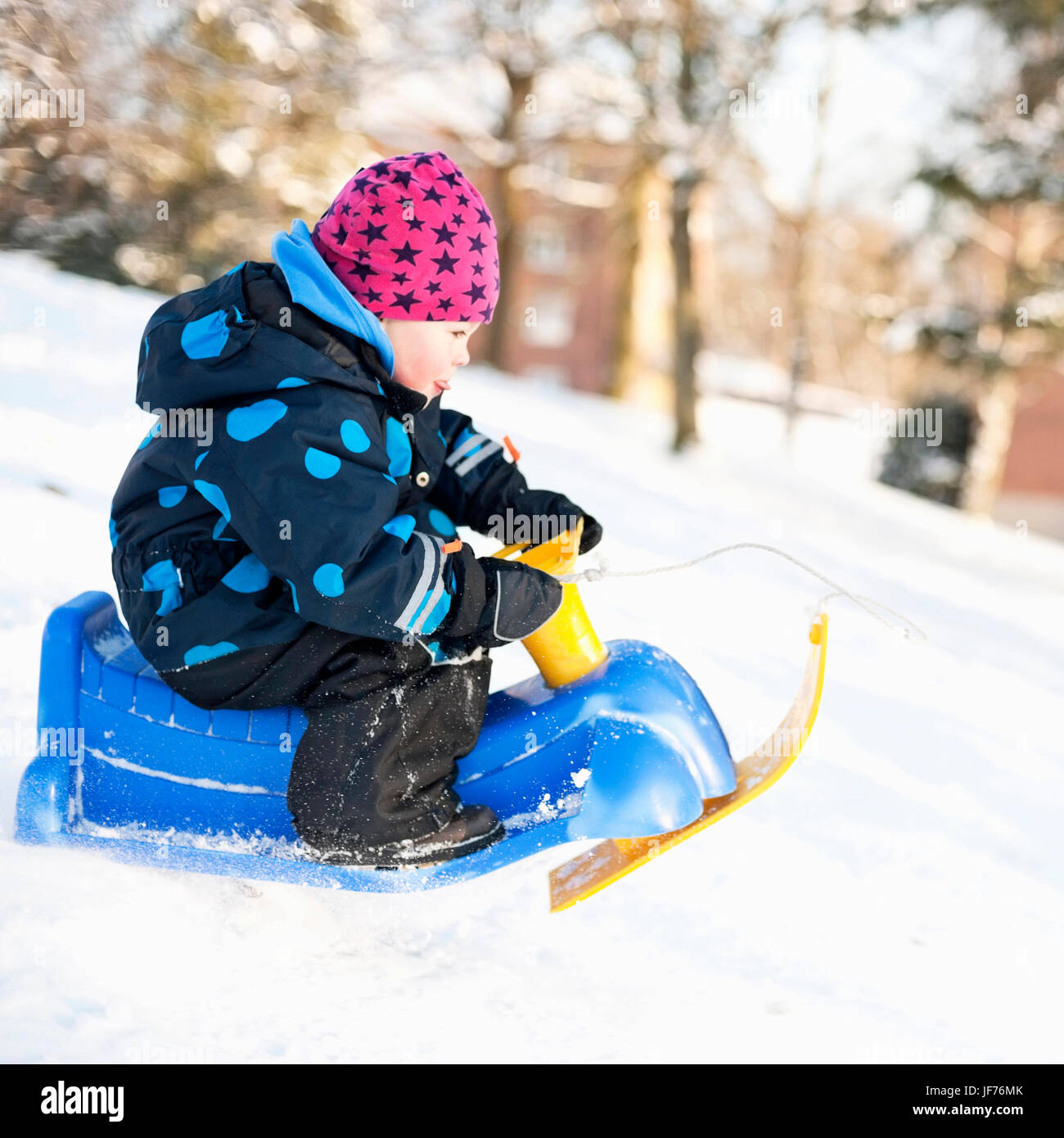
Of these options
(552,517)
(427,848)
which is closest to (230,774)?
(427,848)

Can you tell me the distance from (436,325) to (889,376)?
31.5 metres

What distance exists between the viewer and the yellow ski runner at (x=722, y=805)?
6.78 ft

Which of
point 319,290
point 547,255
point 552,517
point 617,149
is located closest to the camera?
point 319,290

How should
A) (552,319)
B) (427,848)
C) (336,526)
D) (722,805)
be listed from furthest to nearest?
1. (552,319)
2. (722,805)
3. (427,848)
4. (336,526)

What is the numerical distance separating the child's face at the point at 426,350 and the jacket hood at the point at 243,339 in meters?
0.06

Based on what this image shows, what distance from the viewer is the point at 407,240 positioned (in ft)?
6.33

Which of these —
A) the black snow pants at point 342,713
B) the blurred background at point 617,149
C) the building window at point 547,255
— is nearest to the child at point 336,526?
the black snow pants at point 342,713

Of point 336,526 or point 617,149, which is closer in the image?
point 336,526

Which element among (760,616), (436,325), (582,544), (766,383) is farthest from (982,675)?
(766,383)

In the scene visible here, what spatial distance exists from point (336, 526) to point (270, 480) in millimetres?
130

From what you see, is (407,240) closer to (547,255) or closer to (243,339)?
(243,339)

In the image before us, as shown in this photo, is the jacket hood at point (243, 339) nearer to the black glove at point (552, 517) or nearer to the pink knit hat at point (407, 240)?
the pink knit hat at point (407, 240)
